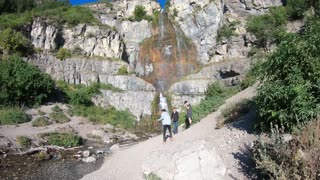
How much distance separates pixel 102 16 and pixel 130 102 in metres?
18.7

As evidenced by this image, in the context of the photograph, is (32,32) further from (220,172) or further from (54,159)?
(220,172)

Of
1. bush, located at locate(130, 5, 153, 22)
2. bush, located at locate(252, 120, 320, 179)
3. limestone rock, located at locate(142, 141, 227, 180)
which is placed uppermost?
bush, located at locate(130, 5, 153, 22)

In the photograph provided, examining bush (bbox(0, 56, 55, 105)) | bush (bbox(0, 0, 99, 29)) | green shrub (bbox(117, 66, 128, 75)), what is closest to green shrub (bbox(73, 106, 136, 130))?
bush (bbox(0, 56, 55, 105))

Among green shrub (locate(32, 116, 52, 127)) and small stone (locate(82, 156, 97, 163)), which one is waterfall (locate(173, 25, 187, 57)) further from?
small stone (locate(82, 156, 97, 163))

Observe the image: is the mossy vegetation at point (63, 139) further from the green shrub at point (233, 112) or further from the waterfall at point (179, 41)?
the waterfall at point (179, 41)

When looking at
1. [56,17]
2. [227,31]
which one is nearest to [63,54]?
[56,17]

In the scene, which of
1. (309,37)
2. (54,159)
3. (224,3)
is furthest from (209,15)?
(309,37)

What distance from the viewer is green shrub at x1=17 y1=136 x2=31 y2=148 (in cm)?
2430

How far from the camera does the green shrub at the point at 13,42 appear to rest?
39656 millimetres

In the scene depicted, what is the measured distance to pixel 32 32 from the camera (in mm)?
44906

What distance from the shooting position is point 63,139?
26.4 m

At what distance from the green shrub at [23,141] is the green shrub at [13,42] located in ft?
62.4

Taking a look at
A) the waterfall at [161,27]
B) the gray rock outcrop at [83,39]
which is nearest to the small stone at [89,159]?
the gray rock outcrop at [83,39]

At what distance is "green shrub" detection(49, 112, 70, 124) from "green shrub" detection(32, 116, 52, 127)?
1034 mm
